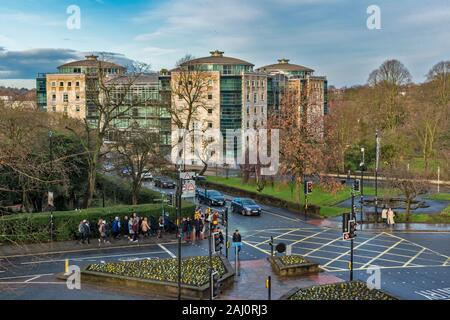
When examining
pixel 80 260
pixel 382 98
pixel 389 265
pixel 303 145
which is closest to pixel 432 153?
pixel 382 98

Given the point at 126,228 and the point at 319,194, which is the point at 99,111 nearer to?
the point at 126,228

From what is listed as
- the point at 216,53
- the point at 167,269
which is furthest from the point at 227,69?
the point at 167,269

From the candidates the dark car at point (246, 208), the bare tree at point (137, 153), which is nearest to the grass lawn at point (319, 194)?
the dark car at point (246, 208)

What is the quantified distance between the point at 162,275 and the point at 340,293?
7331 mm

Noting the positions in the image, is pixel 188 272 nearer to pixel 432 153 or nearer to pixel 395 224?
pixel 395 224

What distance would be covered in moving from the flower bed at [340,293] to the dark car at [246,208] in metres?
21.0

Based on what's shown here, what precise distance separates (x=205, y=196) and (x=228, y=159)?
37.6 m

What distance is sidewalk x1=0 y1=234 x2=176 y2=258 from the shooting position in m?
29.2

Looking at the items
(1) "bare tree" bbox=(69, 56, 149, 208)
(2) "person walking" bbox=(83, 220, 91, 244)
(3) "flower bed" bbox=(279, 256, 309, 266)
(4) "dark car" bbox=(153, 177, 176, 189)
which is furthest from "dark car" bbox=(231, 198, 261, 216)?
(4) "dark car" bbox=(153, 177, 176, 189)

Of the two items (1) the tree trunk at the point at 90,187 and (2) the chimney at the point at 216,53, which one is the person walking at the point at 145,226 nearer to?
(1) the tree trunk at the point at 90,187

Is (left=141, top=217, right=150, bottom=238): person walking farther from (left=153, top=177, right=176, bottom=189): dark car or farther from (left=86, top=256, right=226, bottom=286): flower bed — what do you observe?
(left=153, top=177, right=176, bottom=189): dark car

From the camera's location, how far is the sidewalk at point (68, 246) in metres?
29.2

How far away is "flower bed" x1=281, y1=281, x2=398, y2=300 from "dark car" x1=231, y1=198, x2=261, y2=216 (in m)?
21.0

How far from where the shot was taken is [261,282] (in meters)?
23.9
